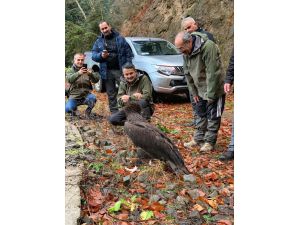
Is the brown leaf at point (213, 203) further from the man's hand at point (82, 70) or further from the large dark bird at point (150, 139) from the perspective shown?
the man's hand at point (82, 70)

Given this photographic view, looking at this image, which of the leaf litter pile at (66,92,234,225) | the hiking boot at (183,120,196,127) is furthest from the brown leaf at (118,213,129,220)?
the hiking boot at (183,120,196,127)

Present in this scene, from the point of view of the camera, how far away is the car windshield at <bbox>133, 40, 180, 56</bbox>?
360cm

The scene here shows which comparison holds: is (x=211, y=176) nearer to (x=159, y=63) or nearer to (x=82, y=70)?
(x=159, y=63)

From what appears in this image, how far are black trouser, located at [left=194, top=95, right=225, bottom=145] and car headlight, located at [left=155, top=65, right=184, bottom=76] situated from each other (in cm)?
28

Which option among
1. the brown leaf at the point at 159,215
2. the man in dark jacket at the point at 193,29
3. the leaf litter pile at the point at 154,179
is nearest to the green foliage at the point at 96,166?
the leaf litter pile at the point at 154,179

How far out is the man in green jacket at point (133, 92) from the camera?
3793 millimetres

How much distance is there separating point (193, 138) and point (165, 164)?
30 cm

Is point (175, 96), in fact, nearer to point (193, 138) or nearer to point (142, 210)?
point (193, 138)

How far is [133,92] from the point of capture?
12.7ft
